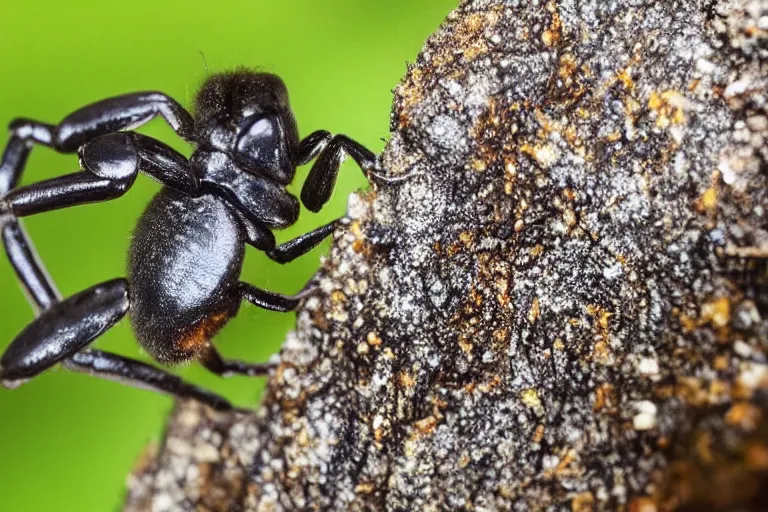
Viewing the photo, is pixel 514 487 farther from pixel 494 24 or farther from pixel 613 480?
pixel 494 24

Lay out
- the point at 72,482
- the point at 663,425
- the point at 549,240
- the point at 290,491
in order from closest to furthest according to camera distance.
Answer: the point at 663,425 → the point at 549,240 → the point at 290,491 → the point at 72,482

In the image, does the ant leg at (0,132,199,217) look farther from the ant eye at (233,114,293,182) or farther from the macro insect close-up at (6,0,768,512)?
the ant eye at (233,114,293,182)

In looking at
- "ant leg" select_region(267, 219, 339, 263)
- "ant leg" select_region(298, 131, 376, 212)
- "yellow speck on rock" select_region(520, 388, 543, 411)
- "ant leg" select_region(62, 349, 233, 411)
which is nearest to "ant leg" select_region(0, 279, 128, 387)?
"ant leg" select_region(62, 349, 233, 411)

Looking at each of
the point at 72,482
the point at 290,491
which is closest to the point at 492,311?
the point at 290,491

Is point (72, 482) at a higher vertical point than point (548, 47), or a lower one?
lower

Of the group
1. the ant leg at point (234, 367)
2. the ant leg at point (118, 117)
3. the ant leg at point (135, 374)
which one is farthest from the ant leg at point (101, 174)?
the ant leg at point (234, 367)

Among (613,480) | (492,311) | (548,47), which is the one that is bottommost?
(613,480)

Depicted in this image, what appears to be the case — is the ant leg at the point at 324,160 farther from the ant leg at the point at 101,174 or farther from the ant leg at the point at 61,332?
the ant leg at the point at 61,332
